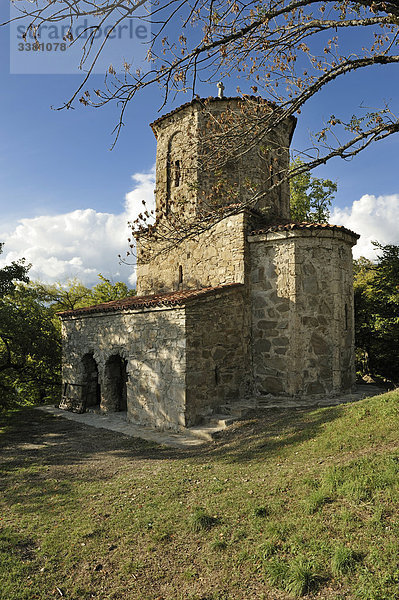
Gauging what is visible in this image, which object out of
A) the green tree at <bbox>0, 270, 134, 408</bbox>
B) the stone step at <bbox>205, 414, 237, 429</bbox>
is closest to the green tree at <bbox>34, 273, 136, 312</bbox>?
the green tree at <bbox>0, 270, 134, 408</bbox>

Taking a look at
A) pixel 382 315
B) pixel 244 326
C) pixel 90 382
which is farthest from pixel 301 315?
pixel 90 382

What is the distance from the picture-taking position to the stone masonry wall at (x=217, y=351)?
949 centimetres

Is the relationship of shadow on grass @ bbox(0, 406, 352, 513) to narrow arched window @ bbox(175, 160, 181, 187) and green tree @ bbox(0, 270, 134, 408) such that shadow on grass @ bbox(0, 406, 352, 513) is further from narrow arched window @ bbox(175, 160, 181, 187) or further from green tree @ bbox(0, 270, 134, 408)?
narrow arched window @ bbox(175, 160, 181, 187)

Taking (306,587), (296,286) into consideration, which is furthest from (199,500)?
(296,286)

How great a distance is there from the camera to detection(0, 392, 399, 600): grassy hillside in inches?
143

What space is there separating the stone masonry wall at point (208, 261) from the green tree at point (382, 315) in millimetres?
6028

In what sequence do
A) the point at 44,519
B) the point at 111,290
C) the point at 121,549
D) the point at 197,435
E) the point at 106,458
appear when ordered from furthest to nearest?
the point at 111,290, the point at 197,435, the point at 106,458, the point at 44,519, the point at 121,549

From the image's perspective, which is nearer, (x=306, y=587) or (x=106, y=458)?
(x=306, y=587)

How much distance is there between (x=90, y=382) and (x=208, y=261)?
21.8 feet

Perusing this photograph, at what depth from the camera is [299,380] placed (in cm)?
1027

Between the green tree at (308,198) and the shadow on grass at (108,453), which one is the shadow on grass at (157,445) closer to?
the shadow on grass at (108,453)

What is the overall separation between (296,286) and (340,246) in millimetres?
2014

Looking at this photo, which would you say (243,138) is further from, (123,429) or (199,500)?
(123,429)

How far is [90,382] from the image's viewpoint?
1423 centimetres
